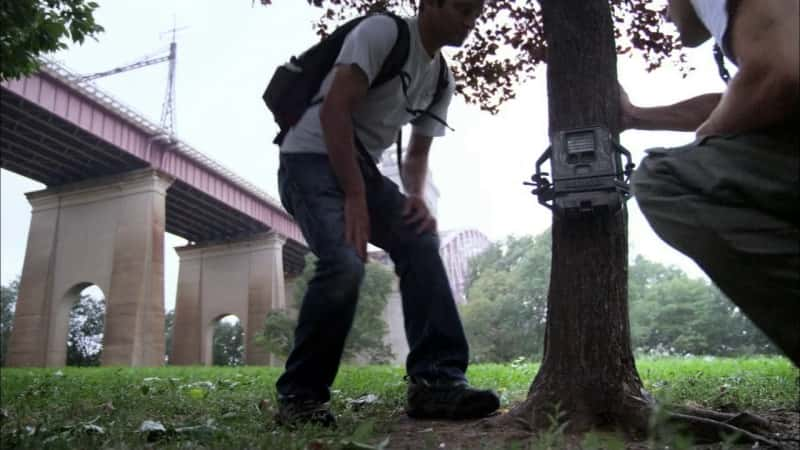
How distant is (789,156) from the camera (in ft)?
4.23

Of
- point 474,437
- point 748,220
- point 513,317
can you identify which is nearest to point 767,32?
point 748,220

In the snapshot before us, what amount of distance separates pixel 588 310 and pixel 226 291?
41133 millimetres

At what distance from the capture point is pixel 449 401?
9.32 feet

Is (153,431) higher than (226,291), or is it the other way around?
(226,291)

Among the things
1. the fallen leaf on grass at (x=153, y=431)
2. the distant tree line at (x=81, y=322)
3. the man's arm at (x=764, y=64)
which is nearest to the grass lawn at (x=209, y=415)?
the fallen leaf on grass at (x=153, y=431)

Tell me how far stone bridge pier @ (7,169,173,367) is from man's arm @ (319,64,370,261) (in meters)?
26.1

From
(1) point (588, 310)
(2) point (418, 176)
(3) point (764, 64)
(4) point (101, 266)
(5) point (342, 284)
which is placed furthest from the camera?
(4) point (101, 266)

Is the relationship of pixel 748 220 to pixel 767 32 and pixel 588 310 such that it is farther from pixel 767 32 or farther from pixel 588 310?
pixel 588 310

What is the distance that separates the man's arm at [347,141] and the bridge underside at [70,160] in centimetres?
2297

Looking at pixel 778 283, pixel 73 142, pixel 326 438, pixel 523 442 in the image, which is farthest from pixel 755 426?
pixel 73 142

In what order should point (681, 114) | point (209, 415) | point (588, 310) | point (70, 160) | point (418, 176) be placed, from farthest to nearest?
point (70, 160), point (418, 176), point (209, 415), point (588, 310), point (681, 114)

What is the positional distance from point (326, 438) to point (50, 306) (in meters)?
32.0

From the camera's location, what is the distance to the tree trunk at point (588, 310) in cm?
260

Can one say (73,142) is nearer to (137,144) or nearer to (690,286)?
(137,144)
